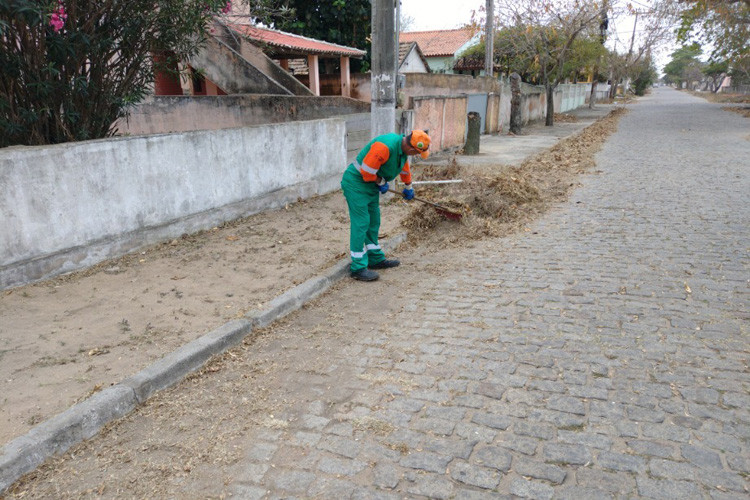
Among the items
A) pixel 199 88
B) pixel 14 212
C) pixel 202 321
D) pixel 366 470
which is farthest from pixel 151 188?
pixel 199 88

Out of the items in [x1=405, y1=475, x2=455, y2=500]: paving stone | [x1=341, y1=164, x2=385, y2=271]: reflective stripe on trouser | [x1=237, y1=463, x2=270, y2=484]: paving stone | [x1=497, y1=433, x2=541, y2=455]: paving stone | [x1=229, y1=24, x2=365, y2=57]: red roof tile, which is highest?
[x1=229, y1=24, x2=365, y2=57]: red roof tile

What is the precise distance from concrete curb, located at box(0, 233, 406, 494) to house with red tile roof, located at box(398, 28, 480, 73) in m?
36.5

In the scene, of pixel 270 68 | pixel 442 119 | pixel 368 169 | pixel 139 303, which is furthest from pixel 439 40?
pixel 139 303

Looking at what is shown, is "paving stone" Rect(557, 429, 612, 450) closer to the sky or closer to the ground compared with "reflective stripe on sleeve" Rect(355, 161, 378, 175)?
closer to the ground

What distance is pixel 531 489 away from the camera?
2.57 metres

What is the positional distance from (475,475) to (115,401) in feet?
6.89

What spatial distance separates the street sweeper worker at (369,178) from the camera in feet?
16.9

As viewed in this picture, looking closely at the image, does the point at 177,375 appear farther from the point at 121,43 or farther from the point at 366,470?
the point at 121,43

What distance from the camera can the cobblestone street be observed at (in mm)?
2658

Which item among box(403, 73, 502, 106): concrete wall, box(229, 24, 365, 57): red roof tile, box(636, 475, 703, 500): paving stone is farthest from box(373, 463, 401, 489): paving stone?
box(403, 73, 502, 106): concrete wall

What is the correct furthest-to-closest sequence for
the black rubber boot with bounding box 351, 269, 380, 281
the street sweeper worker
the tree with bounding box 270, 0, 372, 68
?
the tree with bounding box 270, 0, 372, 68 → the black rubber boot with bounding box 351, 269, 380, 281 → the street sweeper worker

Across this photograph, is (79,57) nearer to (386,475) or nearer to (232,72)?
(386,475)

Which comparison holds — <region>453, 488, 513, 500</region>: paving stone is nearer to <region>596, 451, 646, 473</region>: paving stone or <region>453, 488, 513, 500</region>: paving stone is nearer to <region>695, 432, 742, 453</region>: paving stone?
<region>596, 451, 646, 473</region>: paving stone

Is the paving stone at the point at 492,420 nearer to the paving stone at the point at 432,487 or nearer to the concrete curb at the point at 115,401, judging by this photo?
the paving stone at the point at 432,487
